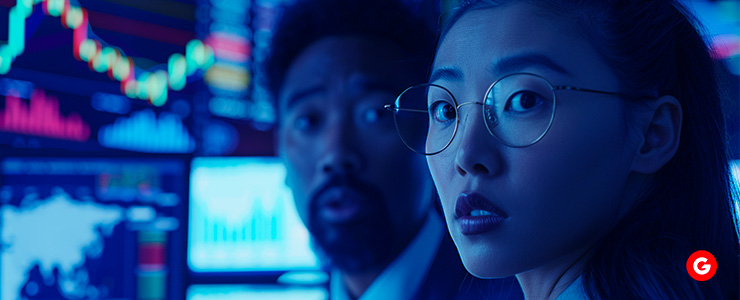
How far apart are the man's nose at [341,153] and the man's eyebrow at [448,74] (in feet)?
2.30

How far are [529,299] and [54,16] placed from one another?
56.8 inches

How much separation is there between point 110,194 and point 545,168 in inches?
53.4

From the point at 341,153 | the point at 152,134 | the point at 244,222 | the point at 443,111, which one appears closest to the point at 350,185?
the point at 341,153

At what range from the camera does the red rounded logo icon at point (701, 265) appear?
721 mm

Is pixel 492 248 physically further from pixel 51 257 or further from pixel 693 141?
pixel 51 257

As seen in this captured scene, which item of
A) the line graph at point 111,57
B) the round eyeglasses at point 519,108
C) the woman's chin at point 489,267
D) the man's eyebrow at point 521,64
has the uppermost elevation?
the line graph at point 111,57

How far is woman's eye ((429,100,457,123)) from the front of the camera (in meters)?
0.85

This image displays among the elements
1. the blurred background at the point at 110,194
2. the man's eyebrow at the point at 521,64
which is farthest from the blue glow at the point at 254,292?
the man's eyebrow at the point at 521,64

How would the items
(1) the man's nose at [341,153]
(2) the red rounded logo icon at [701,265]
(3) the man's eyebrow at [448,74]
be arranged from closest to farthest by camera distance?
(2) the red rounded logo icon at [701,265], (3) the man's eyebrow at [448,74], (1) the man's nose at [341,153]

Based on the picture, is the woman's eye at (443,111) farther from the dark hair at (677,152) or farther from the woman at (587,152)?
the dark hair at (677,152)

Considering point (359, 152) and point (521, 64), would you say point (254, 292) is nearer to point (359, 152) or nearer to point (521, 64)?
point (359, 152)

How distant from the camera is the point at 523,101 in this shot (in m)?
0.76

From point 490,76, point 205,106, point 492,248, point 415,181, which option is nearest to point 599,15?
point 490,76

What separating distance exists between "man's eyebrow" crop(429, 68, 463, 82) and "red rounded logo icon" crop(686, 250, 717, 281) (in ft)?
1.04
